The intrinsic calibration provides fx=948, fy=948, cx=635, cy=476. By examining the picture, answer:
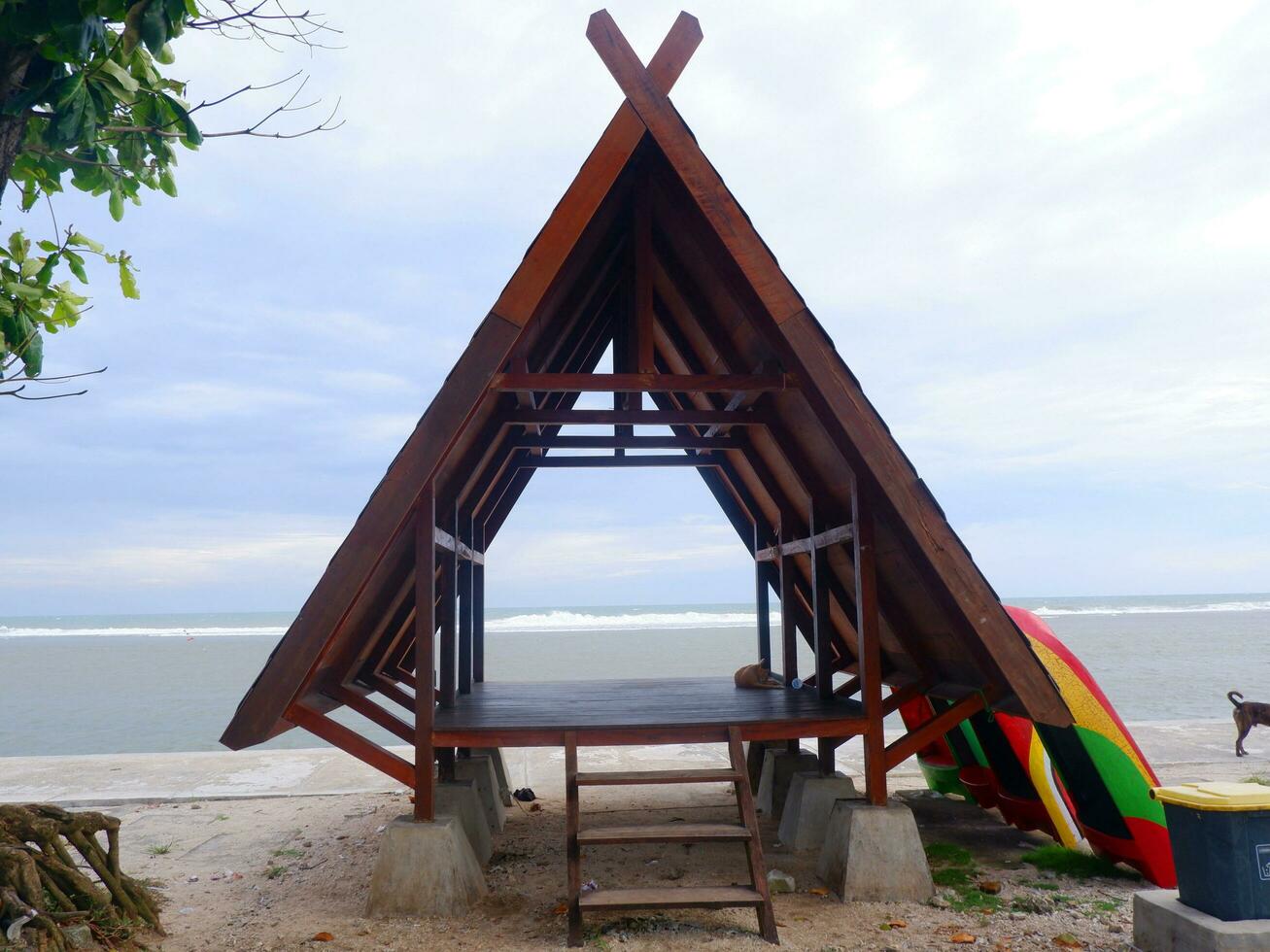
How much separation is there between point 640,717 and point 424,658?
1.44 meters

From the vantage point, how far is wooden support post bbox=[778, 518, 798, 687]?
26.0 feet

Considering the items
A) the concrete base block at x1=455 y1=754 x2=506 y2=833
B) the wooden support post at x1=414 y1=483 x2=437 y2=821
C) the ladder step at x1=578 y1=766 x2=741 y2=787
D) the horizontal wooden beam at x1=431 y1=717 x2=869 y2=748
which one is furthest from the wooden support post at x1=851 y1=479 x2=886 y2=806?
the concrete base block at x1=455 y1=754 x2=506 y2=833

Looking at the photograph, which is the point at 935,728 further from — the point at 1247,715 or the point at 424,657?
the point at 1247,715

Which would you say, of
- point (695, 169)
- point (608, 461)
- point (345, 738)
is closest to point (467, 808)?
point (345, 738)

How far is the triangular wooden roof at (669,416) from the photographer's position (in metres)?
4.67

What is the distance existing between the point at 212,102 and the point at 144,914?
12.9 feet

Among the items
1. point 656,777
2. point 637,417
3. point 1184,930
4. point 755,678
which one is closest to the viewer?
point 1184,930

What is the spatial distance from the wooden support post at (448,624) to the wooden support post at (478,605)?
1760mm

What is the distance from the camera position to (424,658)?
531 cm

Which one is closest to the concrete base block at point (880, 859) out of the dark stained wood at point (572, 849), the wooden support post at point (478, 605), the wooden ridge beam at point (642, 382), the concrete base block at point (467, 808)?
the dark stained wood at point (572, 849)

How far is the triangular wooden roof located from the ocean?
773cm

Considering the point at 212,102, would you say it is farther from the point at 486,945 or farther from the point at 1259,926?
the point at 1259,926

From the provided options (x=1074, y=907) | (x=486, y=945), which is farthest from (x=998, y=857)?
(x=486, y=945)

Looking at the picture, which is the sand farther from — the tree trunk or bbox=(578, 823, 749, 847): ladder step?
the tree trunk
